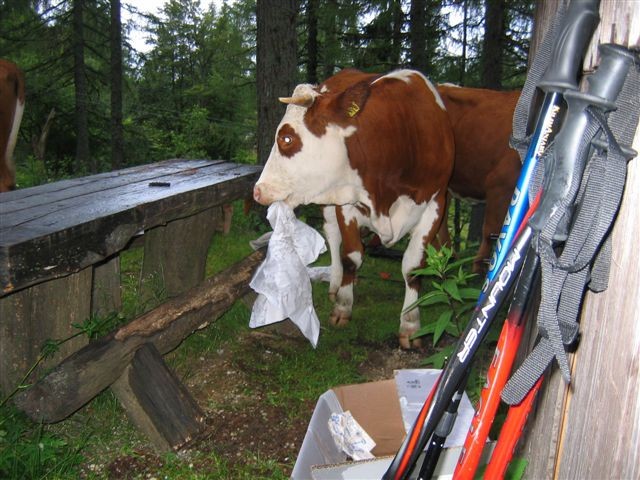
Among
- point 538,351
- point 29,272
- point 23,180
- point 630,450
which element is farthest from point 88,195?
point 23,180

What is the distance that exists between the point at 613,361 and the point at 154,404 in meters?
2.33

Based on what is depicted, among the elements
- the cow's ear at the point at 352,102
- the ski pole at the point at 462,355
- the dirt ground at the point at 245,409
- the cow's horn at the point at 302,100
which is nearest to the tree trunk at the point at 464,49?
the cow's ear at the point at 352,102

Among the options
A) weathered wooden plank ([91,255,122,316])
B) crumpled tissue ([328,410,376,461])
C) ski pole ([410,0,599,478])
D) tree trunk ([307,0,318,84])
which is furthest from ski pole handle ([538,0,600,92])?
tree trunk ([307,0,318,84])

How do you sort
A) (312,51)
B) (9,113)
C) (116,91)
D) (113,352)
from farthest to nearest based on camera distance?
(312,51) → (116,91) → (9,113) → (113,352)

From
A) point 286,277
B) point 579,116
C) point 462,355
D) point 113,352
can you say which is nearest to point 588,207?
point 579,116

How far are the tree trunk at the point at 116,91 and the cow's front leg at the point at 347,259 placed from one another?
10028 millimetres

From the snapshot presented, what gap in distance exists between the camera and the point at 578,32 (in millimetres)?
1188

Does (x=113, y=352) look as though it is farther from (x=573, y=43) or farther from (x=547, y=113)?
(x=573, y=43)

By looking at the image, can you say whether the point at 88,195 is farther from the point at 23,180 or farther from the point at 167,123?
the point at 167,123

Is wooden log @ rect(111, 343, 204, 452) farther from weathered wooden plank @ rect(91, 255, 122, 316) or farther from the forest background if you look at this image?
the forest background

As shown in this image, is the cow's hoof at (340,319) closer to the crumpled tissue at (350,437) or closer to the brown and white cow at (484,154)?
the brown and white cow at (484,154)

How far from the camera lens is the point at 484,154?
16.6 feet

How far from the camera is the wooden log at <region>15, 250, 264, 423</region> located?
9.16 feet

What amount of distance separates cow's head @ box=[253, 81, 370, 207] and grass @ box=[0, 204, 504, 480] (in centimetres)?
105
